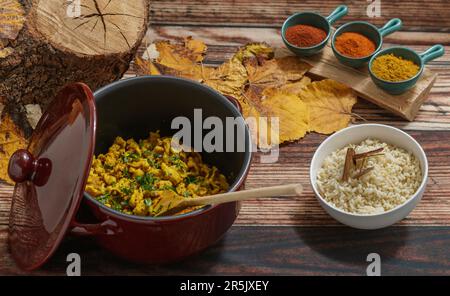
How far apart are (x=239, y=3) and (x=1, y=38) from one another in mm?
902

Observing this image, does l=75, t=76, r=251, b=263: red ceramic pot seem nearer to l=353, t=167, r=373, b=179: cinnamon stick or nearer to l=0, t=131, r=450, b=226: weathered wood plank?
l=0, t=131, r=450, b=226: weathered wood plank

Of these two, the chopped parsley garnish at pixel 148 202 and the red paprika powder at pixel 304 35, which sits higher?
the red paprika powder at pixel 304 35

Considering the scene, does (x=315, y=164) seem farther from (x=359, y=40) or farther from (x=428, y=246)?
(x=359, y=40)

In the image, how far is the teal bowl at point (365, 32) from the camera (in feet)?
7.23

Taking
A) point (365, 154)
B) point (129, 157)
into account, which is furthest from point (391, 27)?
point (129, 157)

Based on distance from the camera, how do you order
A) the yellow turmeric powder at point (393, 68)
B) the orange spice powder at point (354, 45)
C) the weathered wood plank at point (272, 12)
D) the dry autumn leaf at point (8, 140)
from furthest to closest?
1. the weathered wood plank at point (272, 12)
2. the orange spice powder at point (354, 45)
3. the yellow turmeric powder at point (393, 68)
4. the dry autumn leaf at point (8, 140)

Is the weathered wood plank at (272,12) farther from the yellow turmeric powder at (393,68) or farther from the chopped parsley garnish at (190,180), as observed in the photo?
the chopped parsley garnish at (190,180)

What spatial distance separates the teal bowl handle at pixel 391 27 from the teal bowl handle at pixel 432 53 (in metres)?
0.15

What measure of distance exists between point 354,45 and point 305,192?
0.53 meters

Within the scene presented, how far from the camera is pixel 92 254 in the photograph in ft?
6.02

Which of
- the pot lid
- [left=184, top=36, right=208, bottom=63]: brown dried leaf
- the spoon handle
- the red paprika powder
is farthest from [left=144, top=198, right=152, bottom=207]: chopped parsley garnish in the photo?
the red paprika powder

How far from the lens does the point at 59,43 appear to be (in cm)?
189

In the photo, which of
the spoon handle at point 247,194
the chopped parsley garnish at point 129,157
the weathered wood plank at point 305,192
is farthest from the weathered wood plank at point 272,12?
the spoon handle at point 247,194

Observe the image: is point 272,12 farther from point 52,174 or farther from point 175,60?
point 52,174
